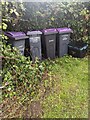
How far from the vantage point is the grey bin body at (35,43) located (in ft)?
14.4

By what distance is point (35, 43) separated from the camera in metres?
4.45

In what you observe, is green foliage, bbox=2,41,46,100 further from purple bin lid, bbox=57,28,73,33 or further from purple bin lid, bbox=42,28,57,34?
purple bin lid, bbox=57,28,73,33

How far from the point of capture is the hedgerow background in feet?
10.7

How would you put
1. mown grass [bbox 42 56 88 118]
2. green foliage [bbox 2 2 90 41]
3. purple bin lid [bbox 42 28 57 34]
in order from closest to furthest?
mown grass [bbox 42 56 88 118], green foliage [bbox 2 2 90 41], purple bin lid [bbox 42 28 57 34]

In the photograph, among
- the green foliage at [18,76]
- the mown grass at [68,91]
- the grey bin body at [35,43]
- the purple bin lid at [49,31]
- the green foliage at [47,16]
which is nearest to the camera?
the mown grass at [68,91]

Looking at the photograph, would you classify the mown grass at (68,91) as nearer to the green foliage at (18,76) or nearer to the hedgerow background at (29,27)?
the hedgerow background at (29,27)

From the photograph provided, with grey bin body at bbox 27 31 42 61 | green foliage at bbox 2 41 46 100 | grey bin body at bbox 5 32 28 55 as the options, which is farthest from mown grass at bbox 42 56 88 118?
grey bin body at bbox 5 32 28 55

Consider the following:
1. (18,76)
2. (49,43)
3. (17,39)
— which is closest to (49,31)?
(49,43)

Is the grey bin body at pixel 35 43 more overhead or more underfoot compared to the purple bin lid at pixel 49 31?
more underfoot

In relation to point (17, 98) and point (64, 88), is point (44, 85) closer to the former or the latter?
point (64, 88)

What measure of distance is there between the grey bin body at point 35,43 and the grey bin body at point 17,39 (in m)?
0.18

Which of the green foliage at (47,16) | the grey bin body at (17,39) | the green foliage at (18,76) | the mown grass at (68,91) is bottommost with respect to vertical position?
the mown grass at (68,91)

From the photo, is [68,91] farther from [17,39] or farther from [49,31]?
[49,31]

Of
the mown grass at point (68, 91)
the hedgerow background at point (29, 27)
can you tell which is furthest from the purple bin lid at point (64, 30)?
the mown grass at point (68, 91)
